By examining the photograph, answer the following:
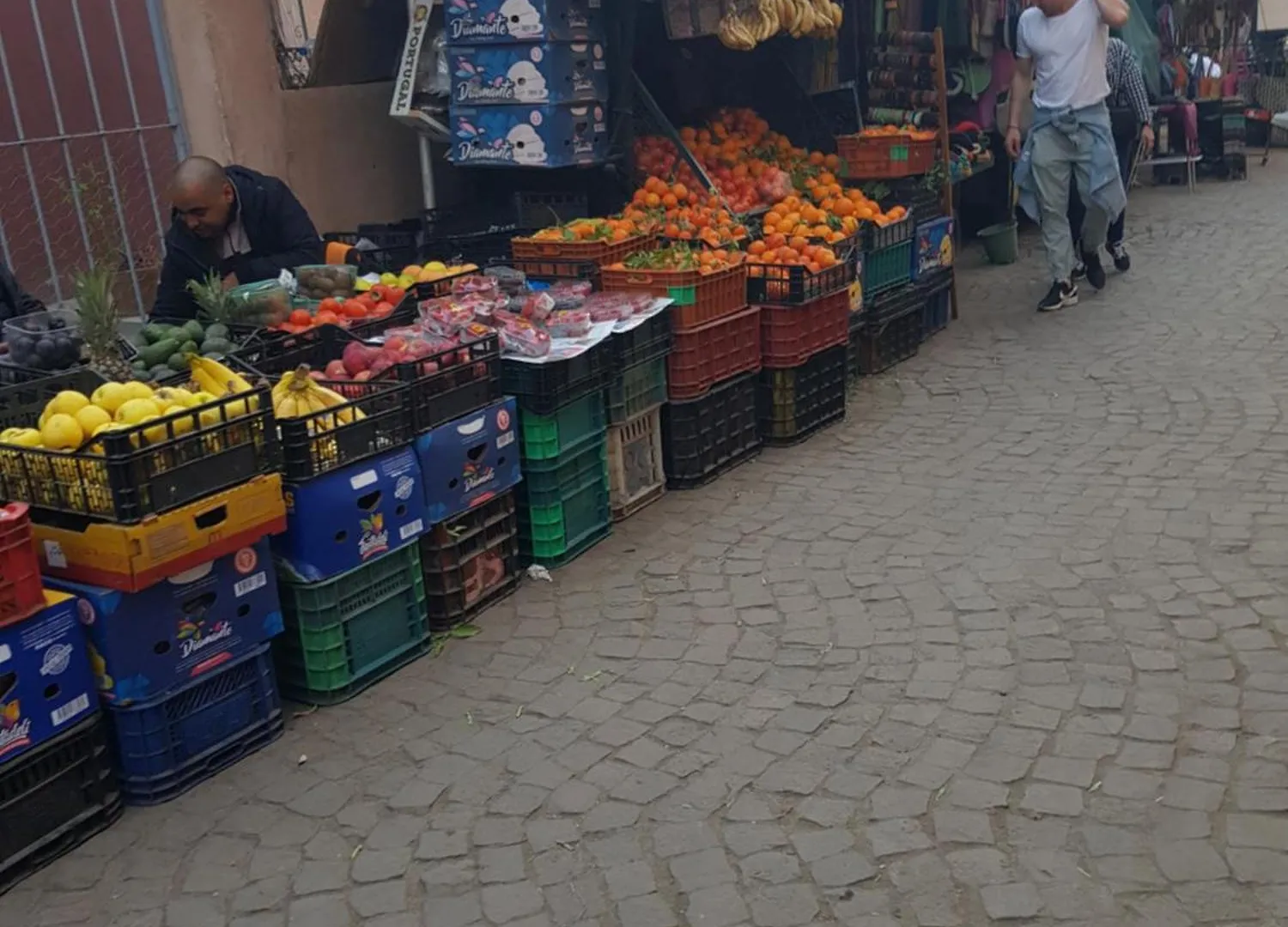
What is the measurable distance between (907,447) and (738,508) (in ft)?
4.23

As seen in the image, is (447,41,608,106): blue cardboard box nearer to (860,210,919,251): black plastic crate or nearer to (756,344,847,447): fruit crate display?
(860,210,919,251): black plastic crate

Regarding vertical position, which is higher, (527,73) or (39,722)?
(527,73)

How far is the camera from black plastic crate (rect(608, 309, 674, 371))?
589 centimetres

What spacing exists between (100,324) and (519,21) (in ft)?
11.1

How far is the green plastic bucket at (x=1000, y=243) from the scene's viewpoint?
11.7 metres

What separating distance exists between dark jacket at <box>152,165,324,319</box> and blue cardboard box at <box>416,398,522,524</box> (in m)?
1.92

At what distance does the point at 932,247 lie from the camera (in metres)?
9.04

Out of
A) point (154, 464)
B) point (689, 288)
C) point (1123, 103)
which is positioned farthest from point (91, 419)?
point (1123, 103)

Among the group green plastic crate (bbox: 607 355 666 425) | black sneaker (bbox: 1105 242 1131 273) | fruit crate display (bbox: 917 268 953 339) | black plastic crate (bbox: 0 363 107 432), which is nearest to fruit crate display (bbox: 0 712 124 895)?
black plastic crate (bbox: 0 363 107 432)

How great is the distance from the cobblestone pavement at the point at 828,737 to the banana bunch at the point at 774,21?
3.07m

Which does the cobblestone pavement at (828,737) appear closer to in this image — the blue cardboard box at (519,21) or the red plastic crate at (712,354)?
the red plastic crate at (712,354)

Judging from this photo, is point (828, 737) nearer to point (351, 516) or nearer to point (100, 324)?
point (351, 516)

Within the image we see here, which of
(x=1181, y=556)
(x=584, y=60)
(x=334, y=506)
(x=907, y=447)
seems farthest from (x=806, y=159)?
(x=334, y=506)

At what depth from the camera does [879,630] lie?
4898 mm
